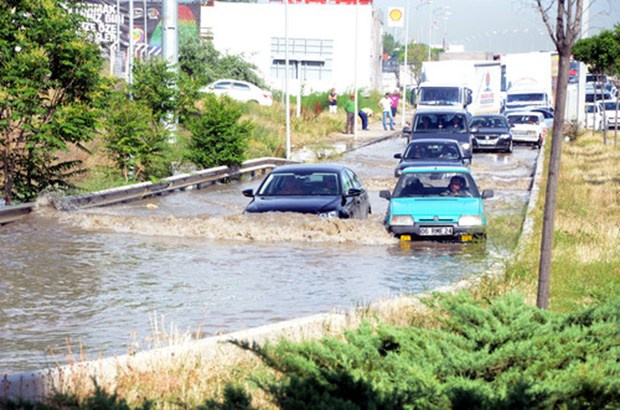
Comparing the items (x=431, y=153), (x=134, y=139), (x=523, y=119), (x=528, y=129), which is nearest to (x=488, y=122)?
(x=528, y=129)

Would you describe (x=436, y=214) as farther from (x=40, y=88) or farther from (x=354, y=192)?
(x=40, y=88)

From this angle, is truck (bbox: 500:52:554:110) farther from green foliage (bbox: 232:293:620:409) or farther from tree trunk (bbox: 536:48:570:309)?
green foliage (bbox: 232:293:620:409)

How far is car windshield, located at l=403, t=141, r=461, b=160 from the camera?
29739 millimetres

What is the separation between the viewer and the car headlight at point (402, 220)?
61.0 ft

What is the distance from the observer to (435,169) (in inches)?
788

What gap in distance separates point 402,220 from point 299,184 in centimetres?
245

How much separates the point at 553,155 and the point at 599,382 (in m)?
3.30

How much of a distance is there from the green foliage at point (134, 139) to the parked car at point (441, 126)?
45.0 feet

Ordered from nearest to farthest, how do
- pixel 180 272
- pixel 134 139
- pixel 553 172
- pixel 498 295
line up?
pixel 553 172 < pixel 498 295 < pixel 180 272 < pixel 134 139

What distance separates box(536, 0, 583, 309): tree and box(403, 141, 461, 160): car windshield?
64.7ft

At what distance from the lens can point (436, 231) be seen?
18500 millimetres

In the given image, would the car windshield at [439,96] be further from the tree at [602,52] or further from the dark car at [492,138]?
the tree at [602,52]

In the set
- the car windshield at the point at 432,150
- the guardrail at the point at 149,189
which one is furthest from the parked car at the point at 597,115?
the car windshield at the point at 432,150

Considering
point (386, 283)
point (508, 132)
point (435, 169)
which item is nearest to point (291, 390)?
point (386, 283)
